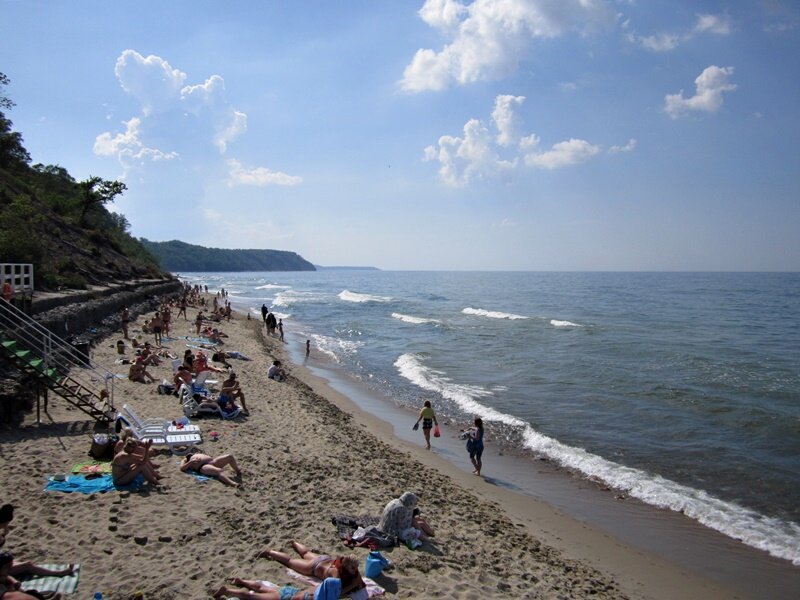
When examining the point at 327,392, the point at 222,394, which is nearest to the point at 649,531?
the point at 222,394

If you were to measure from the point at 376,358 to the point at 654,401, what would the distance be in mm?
13127

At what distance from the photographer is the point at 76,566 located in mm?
5340

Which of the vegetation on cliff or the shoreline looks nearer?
the shoreline

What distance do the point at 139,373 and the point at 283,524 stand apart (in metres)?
9.40

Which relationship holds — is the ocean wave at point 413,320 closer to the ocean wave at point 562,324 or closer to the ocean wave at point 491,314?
the ocean wave at point 491,314

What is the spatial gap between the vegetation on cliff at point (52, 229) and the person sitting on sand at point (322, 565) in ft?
69.3

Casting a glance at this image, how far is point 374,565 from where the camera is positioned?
228 inches

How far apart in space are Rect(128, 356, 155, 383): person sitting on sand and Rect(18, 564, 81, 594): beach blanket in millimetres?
9683

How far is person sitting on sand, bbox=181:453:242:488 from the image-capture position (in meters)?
8.16

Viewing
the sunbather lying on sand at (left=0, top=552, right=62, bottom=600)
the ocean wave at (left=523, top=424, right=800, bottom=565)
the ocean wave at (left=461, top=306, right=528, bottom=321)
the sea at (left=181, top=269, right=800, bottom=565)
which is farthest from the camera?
the ocean wave at (left=461, top=306, right=528, bottom=321)

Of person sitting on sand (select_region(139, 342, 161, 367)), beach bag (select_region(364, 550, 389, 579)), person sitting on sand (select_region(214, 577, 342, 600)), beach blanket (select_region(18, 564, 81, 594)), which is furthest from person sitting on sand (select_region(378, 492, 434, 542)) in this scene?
person sitting on sand (select_region(139, 342, 161, 367))

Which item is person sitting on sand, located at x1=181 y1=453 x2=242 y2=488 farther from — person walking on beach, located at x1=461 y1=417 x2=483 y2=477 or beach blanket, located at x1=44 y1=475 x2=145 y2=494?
person walking on beach, located at x1=461 y1=417 x2=483 y2=477

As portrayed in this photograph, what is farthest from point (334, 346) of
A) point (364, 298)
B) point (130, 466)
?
point (364, 298)

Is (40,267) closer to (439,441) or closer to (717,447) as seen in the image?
(439,441)
